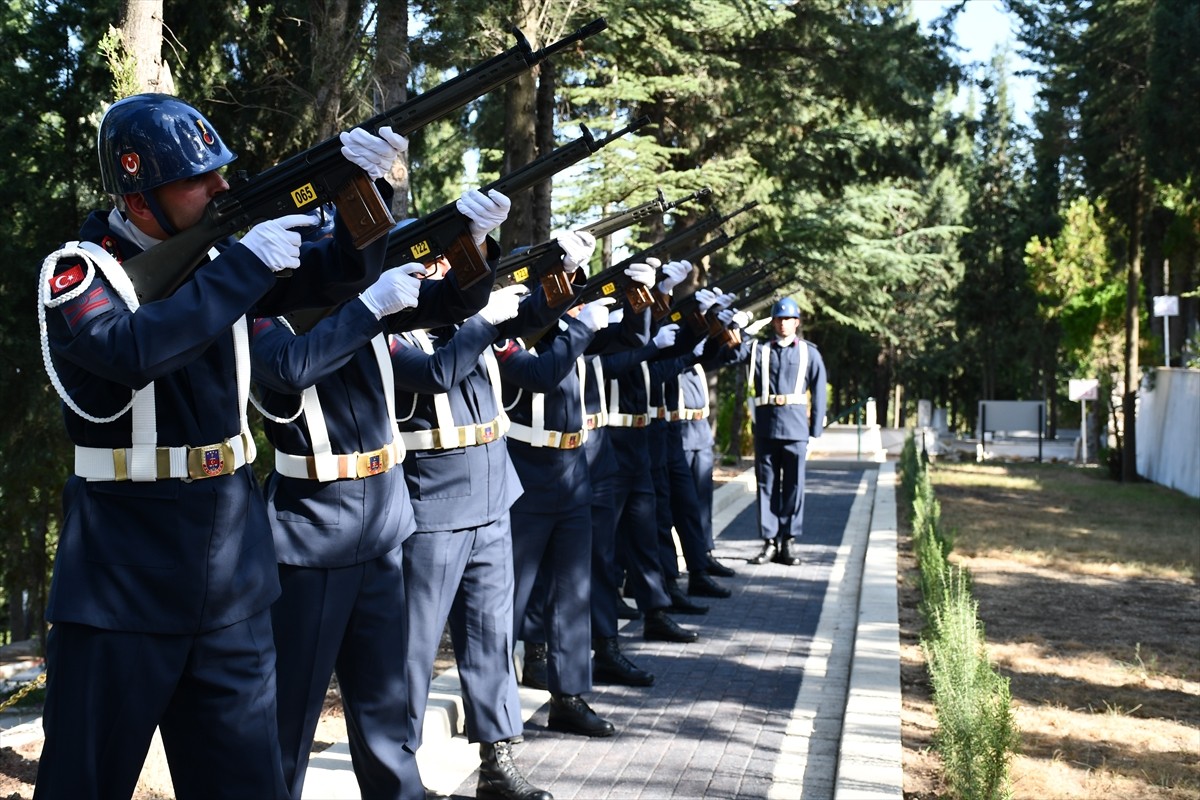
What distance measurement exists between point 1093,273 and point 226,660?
136ft

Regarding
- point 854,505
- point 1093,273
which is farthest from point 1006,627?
point 1093,273

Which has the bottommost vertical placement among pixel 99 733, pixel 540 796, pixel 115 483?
pixel 540 796

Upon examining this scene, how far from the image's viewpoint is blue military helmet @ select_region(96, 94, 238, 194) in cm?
345

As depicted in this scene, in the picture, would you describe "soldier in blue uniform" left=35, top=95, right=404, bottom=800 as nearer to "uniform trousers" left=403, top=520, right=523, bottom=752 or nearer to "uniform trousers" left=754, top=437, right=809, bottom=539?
"uniform trousers" left=403, top=520, right=523, bottom=752

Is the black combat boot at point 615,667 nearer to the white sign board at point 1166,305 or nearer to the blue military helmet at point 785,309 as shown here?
the blue military helmet at point 785,309

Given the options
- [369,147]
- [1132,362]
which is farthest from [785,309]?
[1132,362]

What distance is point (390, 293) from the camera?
4.23m

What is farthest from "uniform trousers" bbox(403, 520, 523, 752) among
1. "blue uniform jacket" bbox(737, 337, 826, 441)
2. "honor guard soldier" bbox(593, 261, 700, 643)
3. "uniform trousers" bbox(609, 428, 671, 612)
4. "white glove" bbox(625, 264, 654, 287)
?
"blue uniform jacket" bbox(737, 337, 826, 441)

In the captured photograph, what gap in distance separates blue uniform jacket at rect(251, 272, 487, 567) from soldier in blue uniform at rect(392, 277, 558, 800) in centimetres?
56

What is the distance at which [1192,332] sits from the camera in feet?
97.7

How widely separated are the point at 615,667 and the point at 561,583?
4.42ft

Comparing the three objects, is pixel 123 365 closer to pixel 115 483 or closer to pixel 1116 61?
pixel 115 483

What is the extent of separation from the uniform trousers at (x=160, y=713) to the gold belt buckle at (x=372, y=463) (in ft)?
3.38

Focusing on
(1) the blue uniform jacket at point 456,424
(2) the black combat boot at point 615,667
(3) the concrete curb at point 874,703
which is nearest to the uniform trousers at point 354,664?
(1) the blue uniform jacket at point 456,424
